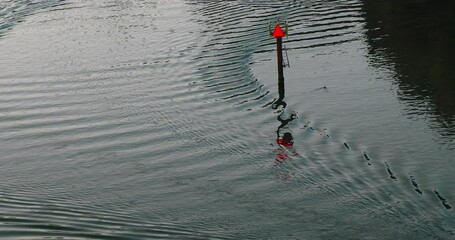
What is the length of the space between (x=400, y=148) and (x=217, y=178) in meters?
4.40

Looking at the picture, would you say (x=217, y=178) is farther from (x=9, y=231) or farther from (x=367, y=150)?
(x=9, y=231)

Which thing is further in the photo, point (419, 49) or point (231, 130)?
point (419, 49)

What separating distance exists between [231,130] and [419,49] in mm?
10228

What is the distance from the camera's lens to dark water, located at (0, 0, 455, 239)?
44.7 ft

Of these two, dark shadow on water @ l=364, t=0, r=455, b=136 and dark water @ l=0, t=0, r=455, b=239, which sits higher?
dark water @ l=0, t=0, r=455, b=239

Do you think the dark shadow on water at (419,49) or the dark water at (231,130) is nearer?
the dark water at (231,130)

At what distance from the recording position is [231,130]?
749 inches

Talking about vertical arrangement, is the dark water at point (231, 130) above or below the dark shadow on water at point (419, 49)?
above

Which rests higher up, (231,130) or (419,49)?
(231,130)

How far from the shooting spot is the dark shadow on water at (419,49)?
2009 cm

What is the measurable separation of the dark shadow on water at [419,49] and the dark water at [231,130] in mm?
89

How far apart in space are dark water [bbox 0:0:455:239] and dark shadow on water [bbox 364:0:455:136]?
0.09 metres

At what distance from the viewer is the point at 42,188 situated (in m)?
15.6

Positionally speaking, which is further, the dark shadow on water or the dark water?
the dark shadow on water
